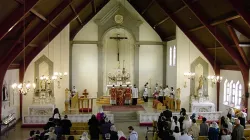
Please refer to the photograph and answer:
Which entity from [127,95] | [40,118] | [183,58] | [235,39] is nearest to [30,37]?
[40,118]

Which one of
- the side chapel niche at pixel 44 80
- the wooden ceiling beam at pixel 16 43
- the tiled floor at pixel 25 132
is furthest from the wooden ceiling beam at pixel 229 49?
the side chapel niche at pixel 44 80

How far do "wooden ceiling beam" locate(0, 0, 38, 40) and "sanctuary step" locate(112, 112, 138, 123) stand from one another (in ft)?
35.2

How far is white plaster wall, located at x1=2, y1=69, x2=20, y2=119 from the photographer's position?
1962cm

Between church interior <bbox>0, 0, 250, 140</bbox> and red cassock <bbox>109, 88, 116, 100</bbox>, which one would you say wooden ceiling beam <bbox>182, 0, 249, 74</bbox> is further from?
red cassock <bbox>109, 88, 116, 100</bbox>

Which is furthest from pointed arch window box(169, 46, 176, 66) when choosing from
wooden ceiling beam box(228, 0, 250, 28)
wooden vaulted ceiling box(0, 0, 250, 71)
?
wooden ceiling beam box(228, 0, 250, 28)

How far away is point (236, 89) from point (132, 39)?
11.0m

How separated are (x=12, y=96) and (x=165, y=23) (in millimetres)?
13290

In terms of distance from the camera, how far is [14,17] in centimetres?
1391

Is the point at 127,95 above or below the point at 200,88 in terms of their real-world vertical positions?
below

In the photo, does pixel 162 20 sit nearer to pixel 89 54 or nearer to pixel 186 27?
pixel 186 27

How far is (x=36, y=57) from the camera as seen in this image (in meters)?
23.3

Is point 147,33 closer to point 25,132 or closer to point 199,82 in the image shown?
point 199,82

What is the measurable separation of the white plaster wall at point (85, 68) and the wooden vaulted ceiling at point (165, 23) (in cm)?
228

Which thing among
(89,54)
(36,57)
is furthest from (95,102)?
(36,57)
